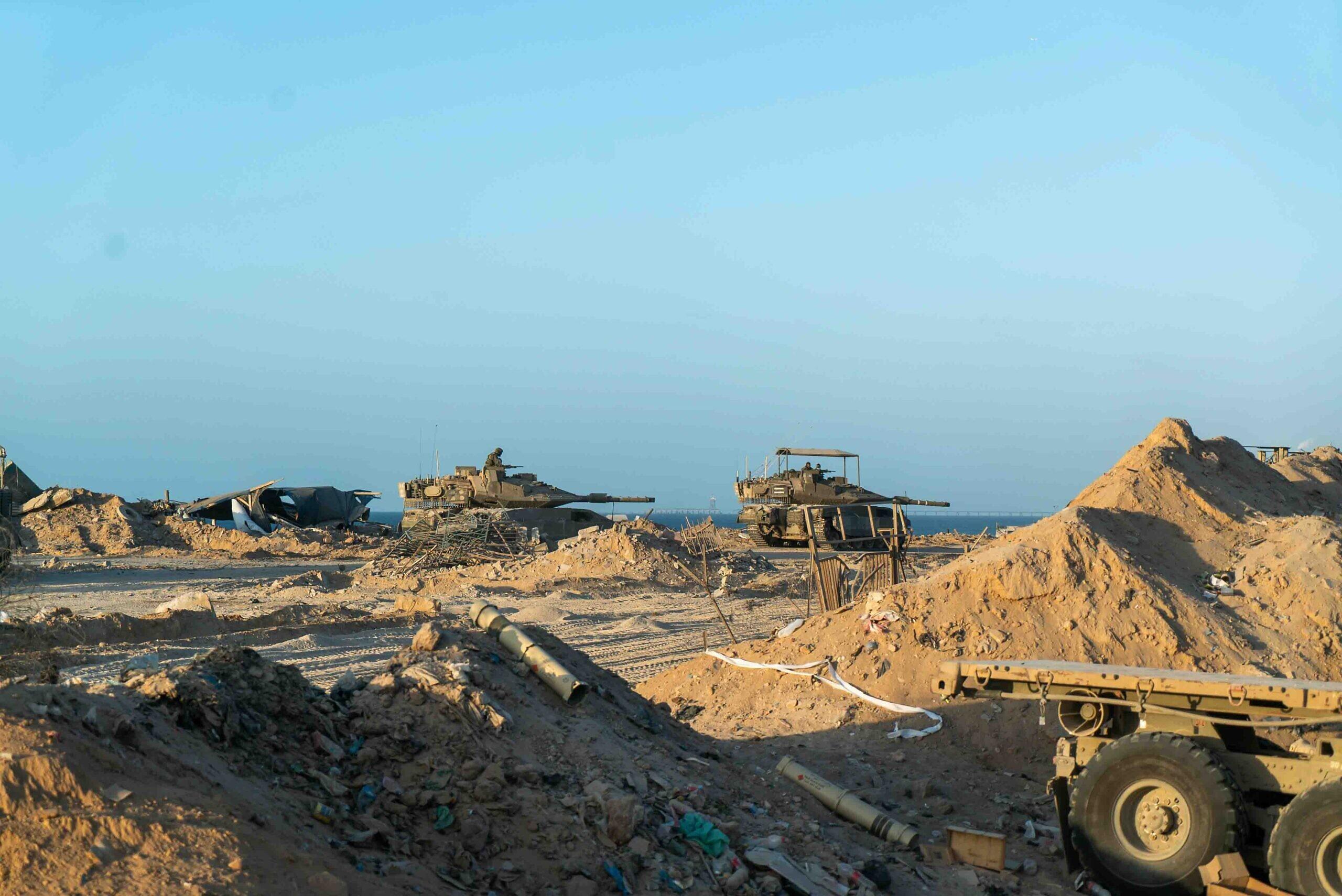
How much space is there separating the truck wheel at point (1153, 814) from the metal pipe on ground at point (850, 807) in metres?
1.25

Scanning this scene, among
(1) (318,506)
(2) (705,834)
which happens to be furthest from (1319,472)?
(1) (318,506)

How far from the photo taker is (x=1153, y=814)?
264 inches

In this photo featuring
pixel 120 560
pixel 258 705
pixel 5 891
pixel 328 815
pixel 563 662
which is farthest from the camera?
pixel 120 560

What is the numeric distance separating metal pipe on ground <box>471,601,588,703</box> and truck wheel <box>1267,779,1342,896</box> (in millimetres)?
4578

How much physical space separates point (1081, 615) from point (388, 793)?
739 centimetres

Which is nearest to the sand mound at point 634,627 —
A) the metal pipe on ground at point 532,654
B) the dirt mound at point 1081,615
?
the dirt mound at point 1081,615

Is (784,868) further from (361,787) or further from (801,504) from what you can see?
(801,504)

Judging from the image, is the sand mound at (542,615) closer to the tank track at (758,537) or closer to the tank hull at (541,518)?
the tank hull at (541,518)

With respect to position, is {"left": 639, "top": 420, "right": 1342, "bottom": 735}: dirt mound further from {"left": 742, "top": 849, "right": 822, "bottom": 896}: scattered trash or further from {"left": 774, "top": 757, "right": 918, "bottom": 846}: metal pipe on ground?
{"left": 742, "top": 849, "right": 822, "bottom": 896}: scattered trash

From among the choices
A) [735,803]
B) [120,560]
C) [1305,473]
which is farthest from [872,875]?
[120,560]

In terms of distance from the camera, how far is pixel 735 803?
764 centimetres

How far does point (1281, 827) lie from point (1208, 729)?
0.78m

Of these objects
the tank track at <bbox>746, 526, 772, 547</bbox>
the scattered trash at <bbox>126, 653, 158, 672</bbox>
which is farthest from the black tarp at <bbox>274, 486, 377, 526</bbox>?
the scattered trash at <bbox>126, 653, 158, 672</bbox>

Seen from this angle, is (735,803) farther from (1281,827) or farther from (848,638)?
(848,638)
